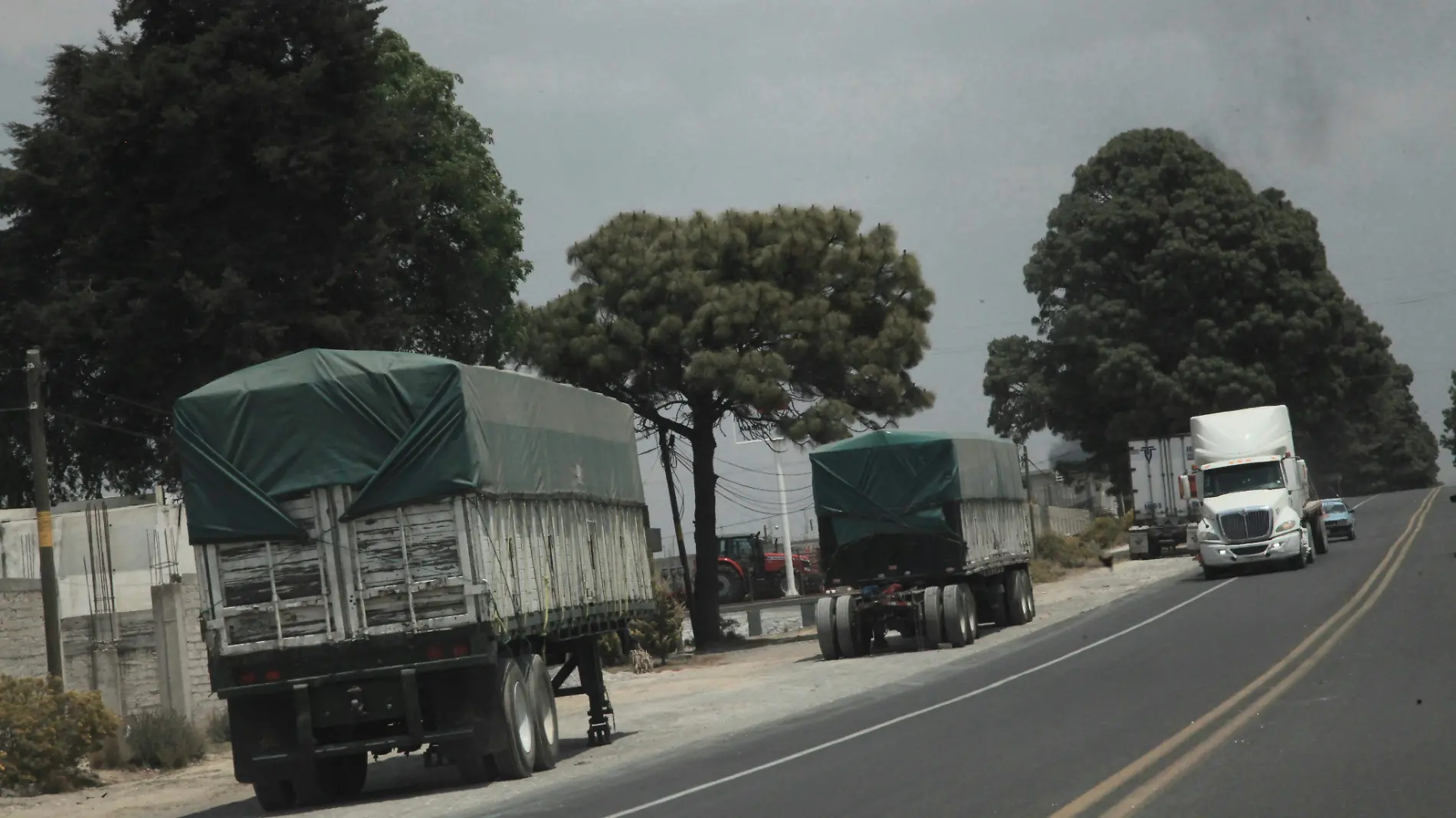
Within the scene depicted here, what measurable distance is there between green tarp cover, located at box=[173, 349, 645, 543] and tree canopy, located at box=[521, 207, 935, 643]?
21858mm

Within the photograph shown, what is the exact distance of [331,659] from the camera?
1686 cm

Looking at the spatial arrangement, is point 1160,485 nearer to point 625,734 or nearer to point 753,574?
point 753,574

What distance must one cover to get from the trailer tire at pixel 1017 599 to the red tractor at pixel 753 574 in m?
24.1

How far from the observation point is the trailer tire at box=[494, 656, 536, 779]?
17.2 m

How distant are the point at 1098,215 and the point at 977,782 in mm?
59035

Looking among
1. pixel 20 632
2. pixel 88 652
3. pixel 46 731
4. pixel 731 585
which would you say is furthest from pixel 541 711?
pixel 731 585

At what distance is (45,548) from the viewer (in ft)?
80.7

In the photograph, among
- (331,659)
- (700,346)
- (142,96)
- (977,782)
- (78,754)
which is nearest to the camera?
(977,782)

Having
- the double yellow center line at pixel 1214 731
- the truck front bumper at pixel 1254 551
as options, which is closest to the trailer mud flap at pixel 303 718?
the double yellow center line at pixel 1214 731

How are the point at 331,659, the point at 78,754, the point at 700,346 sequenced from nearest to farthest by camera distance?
1. the point at 331,659
2. the point at 78,754
3. the point at 700,346

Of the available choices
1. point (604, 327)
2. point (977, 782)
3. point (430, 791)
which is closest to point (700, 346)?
point (604, 327)

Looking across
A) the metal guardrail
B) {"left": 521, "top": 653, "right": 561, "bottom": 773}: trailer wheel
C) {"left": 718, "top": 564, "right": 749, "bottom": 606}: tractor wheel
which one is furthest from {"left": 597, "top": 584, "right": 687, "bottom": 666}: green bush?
{"left": 718, "top": 564, "right": 749, "bottom": 606}: tractor wheel

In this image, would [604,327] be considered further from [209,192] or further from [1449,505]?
[1449,505]

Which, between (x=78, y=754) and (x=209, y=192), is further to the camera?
(x=209, y=192)
